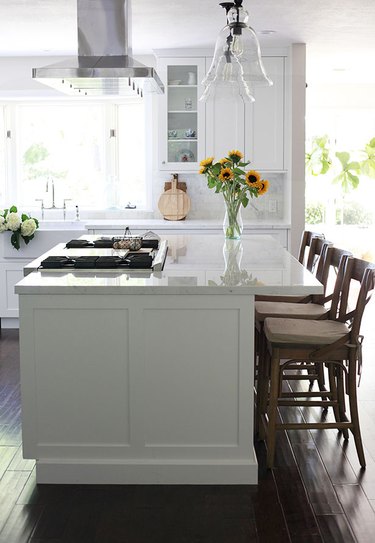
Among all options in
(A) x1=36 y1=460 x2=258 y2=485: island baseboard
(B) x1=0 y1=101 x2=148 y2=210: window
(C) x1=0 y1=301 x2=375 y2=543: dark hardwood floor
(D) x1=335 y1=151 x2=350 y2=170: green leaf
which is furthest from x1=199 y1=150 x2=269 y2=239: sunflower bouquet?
(D) x1=335 y1=151 x2=350 y2=170: green leaf

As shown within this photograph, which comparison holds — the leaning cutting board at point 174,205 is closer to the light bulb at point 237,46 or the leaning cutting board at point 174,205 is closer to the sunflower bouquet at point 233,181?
the sunflower bouquet at point 233,181

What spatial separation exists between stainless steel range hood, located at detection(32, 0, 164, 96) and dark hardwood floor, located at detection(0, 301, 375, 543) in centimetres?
204

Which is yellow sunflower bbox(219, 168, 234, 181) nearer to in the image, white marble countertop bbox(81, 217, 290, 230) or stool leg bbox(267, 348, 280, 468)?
stool leg bbox(267, 348, 280, 468)

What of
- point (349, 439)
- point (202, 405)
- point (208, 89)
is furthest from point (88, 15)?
point (349, 439)

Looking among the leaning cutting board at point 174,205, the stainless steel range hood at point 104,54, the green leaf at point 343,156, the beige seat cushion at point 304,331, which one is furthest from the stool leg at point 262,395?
the green leaf at point 343,156

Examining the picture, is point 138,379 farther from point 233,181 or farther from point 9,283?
point 9,283

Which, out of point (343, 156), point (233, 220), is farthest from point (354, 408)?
point (343, 156)

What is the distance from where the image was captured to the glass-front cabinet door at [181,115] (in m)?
7.33

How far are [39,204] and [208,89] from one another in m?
4.14

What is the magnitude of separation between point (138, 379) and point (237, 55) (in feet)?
5.50

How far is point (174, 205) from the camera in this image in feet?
25.3

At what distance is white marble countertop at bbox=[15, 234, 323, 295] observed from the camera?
11.6 feet

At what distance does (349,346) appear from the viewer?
3.81 m

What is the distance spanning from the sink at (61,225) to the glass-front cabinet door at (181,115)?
0.93 m
